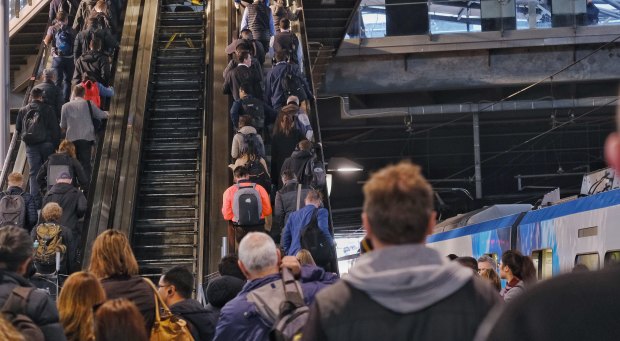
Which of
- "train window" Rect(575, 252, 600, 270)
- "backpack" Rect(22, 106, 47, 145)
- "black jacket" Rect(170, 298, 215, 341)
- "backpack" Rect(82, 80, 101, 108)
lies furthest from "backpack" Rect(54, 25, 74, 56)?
"black jacket" Rect(170, 298, 215, 341)

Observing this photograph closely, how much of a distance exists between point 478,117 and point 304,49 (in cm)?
992

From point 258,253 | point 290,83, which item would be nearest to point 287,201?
point 290,83

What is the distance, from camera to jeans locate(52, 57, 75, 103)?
55.9 ft

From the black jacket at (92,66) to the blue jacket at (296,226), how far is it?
547cm

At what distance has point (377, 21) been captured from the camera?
2750 centimetres

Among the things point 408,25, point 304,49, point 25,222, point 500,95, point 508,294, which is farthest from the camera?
point 500,95

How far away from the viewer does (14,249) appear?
5039 millimetres

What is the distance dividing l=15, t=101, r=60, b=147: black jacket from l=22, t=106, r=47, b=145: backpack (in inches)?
2.0

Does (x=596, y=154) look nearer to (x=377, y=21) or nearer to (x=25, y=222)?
(x=377, y=21)

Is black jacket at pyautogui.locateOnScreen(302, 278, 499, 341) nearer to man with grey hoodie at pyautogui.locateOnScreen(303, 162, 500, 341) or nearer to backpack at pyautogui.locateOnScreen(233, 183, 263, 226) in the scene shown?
man with grey hoodie at pyautogui.locateOnScreen(303, 162, 500, 341)

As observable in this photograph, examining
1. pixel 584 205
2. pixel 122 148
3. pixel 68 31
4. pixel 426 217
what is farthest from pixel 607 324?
pixel 68 31

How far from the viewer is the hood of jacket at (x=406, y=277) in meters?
2.89

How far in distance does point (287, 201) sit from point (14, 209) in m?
3.16

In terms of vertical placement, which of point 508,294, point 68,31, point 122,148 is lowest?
point 508,294
